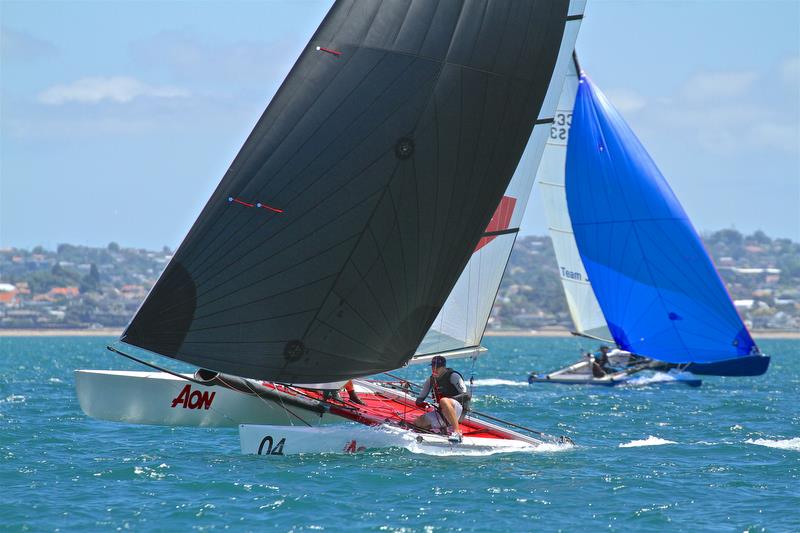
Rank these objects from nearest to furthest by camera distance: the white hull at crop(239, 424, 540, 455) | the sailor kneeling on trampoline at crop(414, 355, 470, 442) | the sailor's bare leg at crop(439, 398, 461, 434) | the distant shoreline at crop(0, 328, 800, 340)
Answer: the white hull at crop(239, 424, 540, 455), the sailor's bare leg at crop(439, 398, 461, 434), the sailor kneeling on trampoline at crop(414, 355, 470, 442), the distant shoreline at crop(0, 328, 800, 340)

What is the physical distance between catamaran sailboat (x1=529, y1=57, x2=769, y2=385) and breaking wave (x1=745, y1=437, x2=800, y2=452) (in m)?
10.7

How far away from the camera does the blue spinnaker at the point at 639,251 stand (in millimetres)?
28672

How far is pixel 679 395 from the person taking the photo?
27.8 metres

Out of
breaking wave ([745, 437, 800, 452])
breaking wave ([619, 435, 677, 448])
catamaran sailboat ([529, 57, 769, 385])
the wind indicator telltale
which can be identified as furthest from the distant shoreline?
the wind indicator telltale

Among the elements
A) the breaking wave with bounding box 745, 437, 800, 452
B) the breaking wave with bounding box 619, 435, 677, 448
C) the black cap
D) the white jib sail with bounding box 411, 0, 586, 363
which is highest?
the white jib sail with bounding box 411, 0, 586, 363

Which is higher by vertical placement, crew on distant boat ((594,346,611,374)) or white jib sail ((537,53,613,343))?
white jib sail ((537,53,613,343))

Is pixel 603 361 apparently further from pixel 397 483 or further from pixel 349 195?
pixel 397 483

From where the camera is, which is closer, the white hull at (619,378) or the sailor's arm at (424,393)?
the sailor's arm at (424,393)

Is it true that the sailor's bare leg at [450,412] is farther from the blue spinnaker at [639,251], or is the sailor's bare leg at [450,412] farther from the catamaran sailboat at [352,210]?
the blue spinnaker at [639,251]

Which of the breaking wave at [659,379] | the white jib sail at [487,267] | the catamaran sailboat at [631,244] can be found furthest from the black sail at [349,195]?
the breaking wave at [659,379]

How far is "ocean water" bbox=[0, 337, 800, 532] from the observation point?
37.5ft

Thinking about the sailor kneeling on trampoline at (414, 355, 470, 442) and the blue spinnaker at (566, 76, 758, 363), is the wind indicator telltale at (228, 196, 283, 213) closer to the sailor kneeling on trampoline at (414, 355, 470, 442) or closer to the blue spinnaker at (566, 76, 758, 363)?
the sailor kneeling on trampoline at (414, 355, 470, 442)

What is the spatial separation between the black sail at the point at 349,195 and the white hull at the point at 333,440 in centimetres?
63

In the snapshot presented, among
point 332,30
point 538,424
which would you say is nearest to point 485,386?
point 538,424
